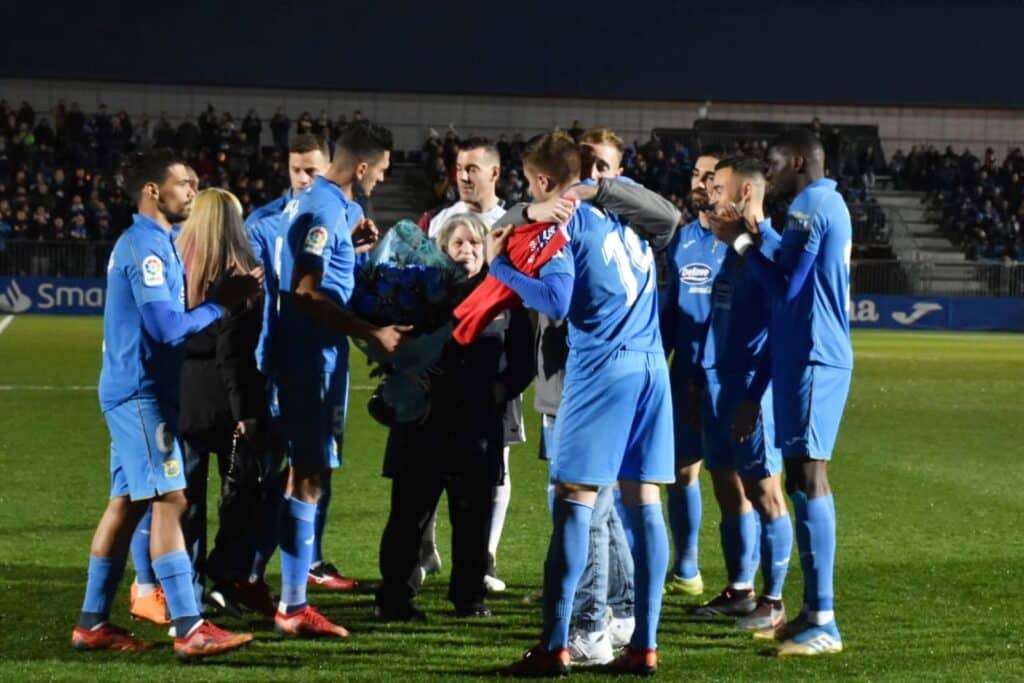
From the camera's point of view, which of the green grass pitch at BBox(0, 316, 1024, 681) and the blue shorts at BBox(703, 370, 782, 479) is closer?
the green grass pitch at BBox(0, 316, 1024, 681)

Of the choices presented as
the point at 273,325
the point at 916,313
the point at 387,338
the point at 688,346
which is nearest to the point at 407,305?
the point at 387,338

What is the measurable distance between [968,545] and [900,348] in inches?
721

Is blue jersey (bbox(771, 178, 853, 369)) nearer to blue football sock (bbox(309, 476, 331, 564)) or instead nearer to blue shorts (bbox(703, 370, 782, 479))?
blue shorts (bbox(703, 370, 782, 479))

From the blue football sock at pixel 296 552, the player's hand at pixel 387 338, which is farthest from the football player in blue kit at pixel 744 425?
the blue football sock at pixel 296 552

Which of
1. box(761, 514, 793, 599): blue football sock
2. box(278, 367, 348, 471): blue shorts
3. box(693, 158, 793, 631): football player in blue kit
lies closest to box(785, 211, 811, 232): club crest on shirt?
box(693, 158, 793, 631): football player in blue kit

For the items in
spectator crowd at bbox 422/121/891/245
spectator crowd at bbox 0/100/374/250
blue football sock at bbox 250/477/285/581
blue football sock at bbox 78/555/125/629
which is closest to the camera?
Result: blue football sock at bbox 78/555/125/629

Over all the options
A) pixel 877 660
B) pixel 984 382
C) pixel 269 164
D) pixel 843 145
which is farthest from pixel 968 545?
pixel 843 145

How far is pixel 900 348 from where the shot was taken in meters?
26.2

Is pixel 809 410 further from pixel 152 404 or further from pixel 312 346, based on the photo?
pixel 152 404

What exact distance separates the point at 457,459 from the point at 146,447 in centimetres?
163

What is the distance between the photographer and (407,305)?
251 inches

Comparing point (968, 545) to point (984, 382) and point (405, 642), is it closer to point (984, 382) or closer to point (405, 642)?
point (405, 642)

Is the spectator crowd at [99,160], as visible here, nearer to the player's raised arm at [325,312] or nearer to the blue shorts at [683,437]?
the blue shorts at [683,437]

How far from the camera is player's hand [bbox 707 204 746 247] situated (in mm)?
6082
